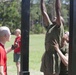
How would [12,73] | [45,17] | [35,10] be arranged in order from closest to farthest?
[45,17]
[12,73]
[35,10]

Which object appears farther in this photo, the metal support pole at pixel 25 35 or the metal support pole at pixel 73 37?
the metal support pole at pixel 25 35

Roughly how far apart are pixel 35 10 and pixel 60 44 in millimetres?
54762

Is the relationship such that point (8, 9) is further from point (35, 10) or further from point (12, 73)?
point (12, 73)

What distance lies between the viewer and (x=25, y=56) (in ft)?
7.84

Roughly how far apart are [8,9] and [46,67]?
45600 millimetres

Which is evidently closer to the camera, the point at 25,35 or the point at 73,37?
the point at 73,37

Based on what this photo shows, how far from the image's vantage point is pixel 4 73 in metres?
3.37

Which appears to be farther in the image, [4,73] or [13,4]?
[13,4]

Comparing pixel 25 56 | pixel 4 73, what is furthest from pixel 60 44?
pixel 25 56

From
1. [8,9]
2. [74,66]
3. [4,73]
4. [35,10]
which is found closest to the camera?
[74,66]

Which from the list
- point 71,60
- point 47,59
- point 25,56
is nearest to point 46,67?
point 47,59

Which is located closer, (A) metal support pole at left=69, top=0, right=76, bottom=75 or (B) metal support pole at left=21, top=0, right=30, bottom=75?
(A) metal support pole at left=69, top=0, right=76, bottom=75

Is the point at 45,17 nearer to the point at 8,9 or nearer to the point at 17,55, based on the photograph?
the point at 17,55

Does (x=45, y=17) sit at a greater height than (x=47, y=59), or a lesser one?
greater
